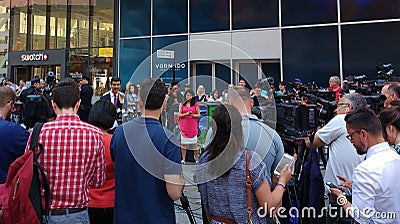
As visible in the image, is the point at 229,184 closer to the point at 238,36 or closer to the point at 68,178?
the point at 68,178

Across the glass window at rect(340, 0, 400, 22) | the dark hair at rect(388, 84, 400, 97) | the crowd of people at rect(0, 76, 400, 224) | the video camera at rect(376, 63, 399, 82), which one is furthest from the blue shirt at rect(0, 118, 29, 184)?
the glass window at rect(340, 0, 400, 22)

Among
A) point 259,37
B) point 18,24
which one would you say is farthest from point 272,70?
point 18,24

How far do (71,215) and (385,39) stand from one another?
1011 cm

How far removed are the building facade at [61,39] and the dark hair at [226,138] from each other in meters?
12.2

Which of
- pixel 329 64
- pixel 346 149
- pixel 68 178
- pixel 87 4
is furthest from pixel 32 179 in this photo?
pixel 87 4

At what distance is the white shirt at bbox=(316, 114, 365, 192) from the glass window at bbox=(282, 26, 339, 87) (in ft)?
24.7

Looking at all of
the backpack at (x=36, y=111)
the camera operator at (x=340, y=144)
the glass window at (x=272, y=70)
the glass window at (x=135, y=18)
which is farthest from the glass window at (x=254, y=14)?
the camera operator at (x=340, y=144)

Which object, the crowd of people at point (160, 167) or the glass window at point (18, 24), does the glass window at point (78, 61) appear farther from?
the crowd of people at point (160, 167)

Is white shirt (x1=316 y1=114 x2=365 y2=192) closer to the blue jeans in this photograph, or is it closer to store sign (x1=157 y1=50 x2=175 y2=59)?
the blue jeans

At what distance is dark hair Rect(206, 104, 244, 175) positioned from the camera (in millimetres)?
1980

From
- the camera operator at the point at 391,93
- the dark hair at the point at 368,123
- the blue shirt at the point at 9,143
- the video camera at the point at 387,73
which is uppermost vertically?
the video camera at the point at 387,73

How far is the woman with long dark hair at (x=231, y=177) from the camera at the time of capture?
1959mm

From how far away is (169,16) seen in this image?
12.8 m

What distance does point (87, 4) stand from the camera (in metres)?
14.9
